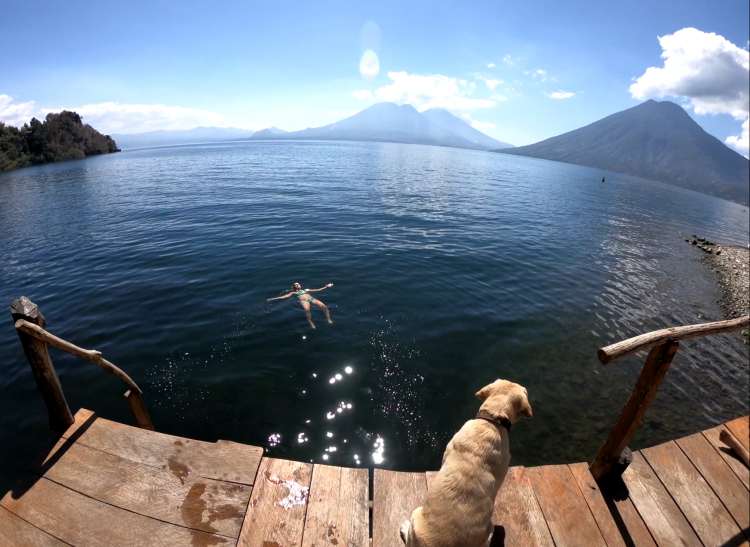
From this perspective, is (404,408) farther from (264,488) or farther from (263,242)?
(263,242)

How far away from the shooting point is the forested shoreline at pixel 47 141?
75.4 meters

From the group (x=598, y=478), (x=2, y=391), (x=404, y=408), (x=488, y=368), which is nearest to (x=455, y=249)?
(x=488, y=368)

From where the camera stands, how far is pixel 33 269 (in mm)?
17516

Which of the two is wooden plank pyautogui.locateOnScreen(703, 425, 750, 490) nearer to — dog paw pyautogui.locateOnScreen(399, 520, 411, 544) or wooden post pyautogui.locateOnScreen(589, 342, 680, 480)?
wooden post pyautogui.locateOnScreen(589, 342, 680, 480)

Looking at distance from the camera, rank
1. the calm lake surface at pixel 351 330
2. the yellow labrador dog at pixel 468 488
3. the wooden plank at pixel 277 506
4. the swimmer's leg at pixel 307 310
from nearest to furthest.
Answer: the yellow labrador dog at pixel 468 488, the wooden plank at pixel 277 506, the calm lake surface at pixel 351 330, the swimmer's leg at pixel 307 310

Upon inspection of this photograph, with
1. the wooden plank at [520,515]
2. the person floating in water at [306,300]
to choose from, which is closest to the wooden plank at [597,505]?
the wooden plank at [520,515]

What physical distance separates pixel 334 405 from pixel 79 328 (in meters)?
9.96

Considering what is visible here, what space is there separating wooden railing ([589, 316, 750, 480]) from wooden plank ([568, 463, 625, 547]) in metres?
0.45

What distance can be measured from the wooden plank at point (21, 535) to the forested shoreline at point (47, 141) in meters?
99.0

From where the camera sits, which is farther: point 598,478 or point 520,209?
point 520,209

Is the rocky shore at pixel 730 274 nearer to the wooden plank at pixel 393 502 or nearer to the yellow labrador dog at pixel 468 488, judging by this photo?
the yellow labrador dog at pixel 468 488

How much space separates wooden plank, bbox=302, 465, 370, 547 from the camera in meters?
4.52

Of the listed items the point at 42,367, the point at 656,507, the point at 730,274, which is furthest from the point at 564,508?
the point at 730,274

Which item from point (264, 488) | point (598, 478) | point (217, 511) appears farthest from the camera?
point (598, 478)
